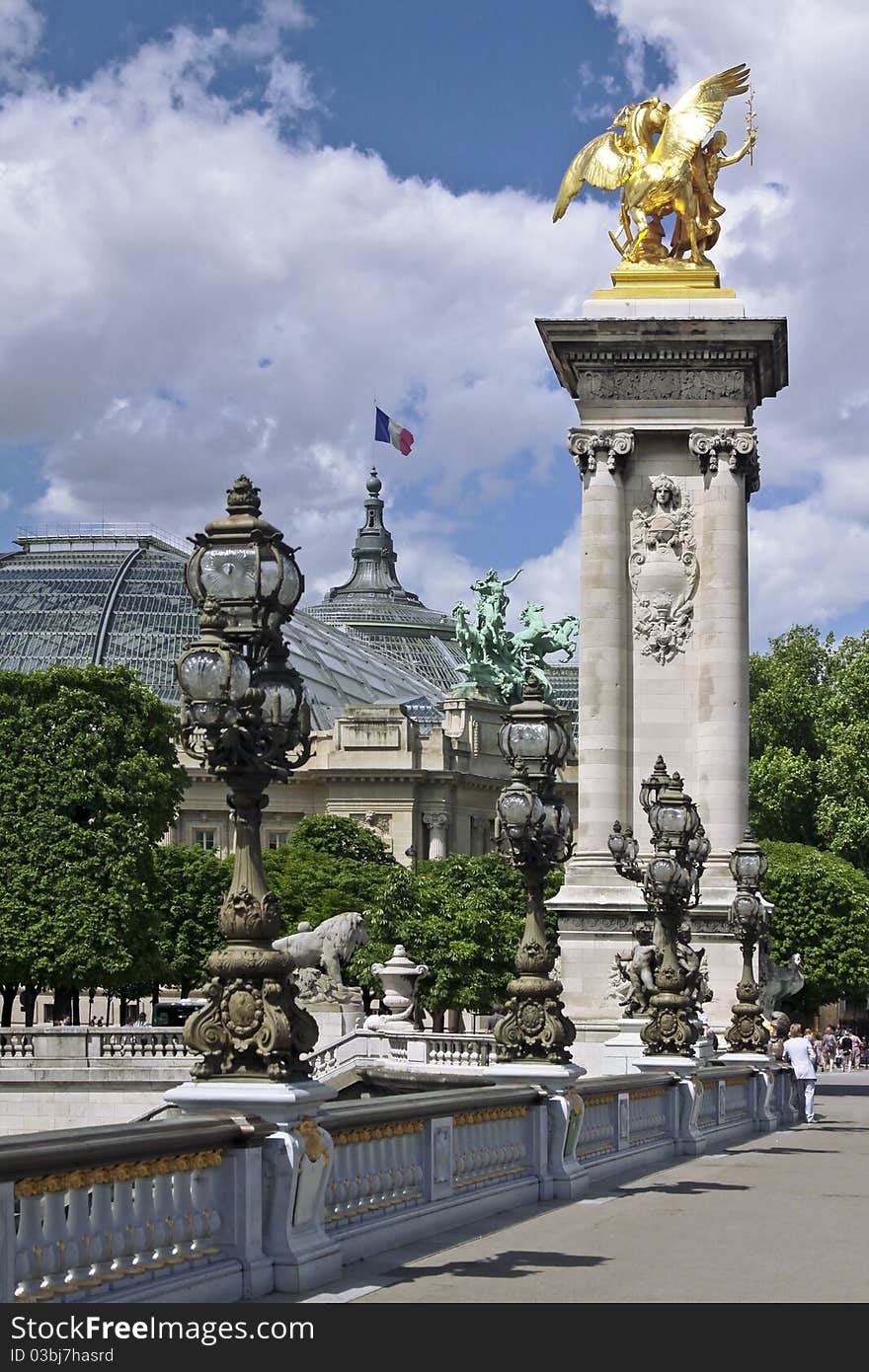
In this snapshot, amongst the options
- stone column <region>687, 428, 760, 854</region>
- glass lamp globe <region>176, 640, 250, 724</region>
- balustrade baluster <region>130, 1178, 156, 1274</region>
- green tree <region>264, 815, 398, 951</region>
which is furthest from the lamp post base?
green tree <region>264, 815, 398, 951</region>

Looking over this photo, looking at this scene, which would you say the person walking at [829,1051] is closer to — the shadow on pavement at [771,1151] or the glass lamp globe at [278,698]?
the shadow on pavement at [771,1151]

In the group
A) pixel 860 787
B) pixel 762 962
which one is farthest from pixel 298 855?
pixel 762 962

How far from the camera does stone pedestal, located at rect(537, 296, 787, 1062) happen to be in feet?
156

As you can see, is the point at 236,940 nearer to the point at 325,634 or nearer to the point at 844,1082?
the point at 844,1082

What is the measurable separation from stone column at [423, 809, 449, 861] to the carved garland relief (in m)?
93.0

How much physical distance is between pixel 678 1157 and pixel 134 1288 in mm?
16387

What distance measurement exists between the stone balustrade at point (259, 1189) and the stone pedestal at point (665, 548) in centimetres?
2629

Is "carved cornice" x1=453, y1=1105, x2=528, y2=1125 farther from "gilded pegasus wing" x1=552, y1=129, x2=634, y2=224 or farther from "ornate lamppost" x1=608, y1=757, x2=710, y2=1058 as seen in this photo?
"gilded pegasus wing" x1=552, y1=129, x2=634, y2=224

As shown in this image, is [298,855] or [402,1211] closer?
[402,1211]

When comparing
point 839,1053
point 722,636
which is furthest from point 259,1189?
A: point 839,1053

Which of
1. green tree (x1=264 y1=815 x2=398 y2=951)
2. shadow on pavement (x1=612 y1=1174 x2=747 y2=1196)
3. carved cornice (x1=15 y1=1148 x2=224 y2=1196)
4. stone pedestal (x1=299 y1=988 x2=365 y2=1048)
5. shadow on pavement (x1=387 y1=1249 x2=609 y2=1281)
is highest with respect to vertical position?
green tree (x1=264 y1=815 x2=398 y2=951)

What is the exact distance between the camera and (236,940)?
14.8 metres

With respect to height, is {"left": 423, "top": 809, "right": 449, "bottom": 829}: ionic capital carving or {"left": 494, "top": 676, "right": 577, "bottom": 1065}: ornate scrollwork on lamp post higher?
{"left": 423, "top": 809, "right": 449, "bottom": 829}: ionic capital carving

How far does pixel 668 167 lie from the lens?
50.1 meters
